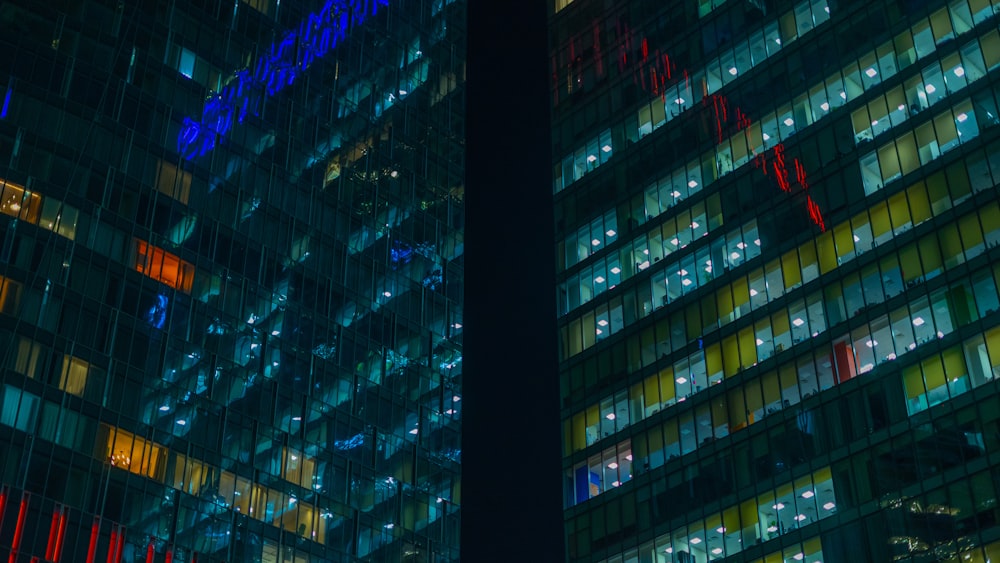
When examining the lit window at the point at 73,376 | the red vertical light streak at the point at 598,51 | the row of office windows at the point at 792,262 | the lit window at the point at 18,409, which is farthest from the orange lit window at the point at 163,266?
the red vertical light streak at the point at 598,51

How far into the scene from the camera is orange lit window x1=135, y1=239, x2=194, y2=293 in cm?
8200

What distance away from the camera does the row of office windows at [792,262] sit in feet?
225

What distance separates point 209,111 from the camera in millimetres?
91688

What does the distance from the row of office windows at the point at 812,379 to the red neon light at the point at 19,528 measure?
97.4 feet

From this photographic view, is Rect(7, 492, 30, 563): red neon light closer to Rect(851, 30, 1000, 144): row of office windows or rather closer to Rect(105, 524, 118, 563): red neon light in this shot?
Rect(105, 524, 118, 563): red neon light

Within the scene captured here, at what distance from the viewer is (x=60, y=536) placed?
70.1 m

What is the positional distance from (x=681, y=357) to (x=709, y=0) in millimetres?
25191

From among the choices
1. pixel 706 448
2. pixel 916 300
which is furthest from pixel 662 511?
pixel 916 300

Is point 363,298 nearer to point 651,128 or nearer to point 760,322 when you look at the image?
point 651,128

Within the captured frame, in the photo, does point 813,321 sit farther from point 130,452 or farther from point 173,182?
point 173,182

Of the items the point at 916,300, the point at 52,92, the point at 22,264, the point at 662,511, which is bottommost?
the point at 662,511

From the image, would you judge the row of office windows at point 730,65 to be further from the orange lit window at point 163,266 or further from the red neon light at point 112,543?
the red neon light at point 112,543

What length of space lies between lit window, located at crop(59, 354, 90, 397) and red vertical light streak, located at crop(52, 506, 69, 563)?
22.1ft

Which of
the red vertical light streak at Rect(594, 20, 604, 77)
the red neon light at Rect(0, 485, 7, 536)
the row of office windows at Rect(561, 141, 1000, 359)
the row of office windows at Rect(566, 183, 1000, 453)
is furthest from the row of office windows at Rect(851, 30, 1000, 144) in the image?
the red neon light at Rect(0, 485, 7, 536)
